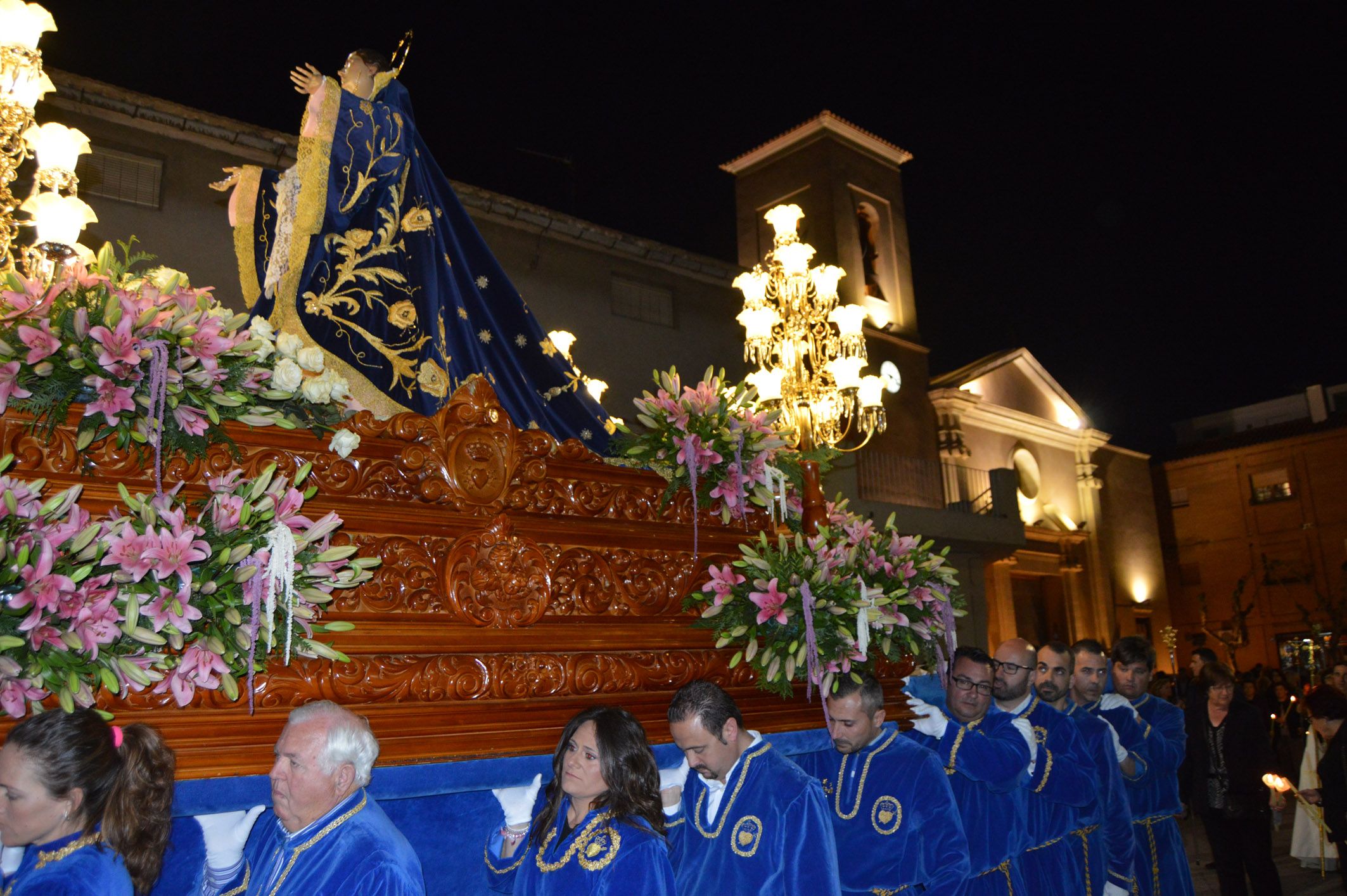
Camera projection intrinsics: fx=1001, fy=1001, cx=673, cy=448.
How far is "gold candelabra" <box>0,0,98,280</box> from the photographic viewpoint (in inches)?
155

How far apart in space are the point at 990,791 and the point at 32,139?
4.79m

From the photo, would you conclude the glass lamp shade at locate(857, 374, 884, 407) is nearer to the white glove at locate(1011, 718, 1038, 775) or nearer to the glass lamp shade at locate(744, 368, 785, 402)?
the glass lamp shade at locate(744, 368, 785, 402)

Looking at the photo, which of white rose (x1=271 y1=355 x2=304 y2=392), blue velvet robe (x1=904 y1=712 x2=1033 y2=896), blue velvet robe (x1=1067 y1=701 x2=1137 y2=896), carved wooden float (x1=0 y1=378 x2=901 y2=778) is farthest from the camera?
blue velvet robe (x1=1067 y1=701 x2=1137 y2=896)

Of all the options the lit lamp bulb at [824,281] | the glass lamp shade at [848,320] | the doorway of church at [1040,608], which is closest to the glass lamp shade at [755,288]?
the lit lamp bulb at [824,281]

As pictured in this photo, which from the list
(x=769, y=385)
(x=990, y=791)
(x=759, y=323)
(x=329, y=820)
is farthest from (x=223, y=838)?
(x=759, y=323)

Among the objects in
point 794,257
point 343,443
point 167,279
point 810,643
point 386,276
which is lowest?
point 810,643

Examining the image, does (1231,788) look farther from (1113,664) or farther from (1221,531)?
(1221,531)

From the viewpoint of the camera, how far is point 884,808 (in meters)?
3.51

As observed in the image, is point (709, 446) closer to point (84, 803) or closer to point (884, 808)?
point (884, 808)

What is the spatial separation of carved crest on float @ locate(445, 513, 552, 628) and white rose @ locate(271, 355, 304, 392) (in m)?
0.59

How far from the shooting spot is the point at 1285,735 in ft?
49.3

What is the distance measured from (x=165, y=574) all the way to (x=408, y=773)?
2.56 ft

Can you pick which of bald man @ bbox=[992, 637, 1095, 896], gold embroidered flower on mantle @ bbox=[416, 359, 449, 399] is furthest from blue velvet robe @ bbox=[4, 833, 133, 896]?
bald man @ bbox=[992, 637, 1095, 896]

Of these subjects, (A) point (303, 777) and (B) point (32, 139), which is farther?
(B) point (32, 139)
